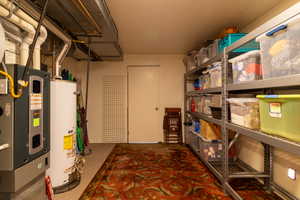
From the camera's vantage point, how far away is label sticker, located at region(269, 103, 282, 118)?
119 centimetres

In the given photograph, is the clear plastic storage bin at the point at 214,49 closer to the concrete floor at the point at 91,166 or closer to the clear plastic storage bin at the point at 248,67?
the clear plastic storage bin at the point at 248,67

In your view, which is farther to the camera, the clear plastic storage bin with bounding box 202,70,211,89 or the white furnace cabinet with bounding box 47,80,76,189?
the clear plastic storage bin with bounding box 202,70,211,89

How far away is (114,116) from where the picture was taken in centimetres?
417

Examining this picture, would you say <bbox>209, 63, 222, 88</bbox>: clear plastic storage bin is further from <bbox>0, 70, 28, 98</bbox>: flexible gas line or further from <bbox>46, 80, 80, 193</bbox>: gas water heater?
<bbox>0, 70, 28, 98</bbox>: flexible gas line

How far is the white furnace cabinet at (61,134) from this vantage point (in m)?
1.88

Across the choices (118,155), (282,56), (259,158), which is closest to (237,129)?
(282,56)

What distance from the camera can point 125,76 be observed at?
4176 mm

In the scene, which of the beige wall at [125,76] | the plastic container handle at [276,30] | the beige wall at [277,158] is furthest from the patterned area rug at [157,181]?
the plastic container handle at [276,30]

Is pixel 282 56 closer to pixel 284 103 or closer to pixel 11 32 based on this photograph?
pixel 284 103

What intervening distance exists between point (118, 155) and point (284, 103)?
2930mm

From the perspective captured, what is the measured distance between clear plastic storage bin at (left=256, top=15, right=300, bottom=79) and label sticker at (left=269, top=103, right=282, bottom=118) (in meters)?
0.24

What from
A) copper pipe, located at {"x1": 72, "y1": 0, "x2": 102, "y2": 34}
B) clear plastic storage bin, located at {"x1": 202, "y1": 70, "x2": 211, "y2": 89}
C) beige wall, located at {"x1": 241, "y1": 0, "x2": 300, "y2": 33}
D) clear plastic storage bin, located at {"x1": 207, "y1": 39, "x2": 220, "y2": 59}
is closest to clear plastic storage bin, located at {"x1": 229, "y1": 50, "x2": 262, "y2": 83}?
clear plastic storage bin, located at {"x1": 207, "y1": 39, "x2": 220, "y2": 59}

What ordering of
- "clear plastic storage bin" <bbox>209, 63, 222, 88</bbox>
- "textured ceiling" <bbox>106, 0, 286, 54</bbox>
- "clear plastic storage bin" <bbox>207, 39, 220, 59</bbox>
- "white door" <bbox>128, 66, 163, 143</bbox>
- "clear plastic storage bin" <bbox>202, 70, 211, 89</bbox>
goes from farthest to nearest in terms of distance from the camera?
"white door" <bbox>128, 66, 163, 143</bbox>, "clear plastic storage bin" <bbox>202, 70, 211, 89</bbox>, "clear plastic storage bin" <bbox>207, 39, 220, 59</bbox>, "clear plastic storage bin" <bbox>209, 63, 222, 88</bbox>, "textured ceiling" <bbox>106, 0, 286, 54</bbox>

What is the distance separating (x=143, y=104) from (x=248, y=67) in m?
2.90
